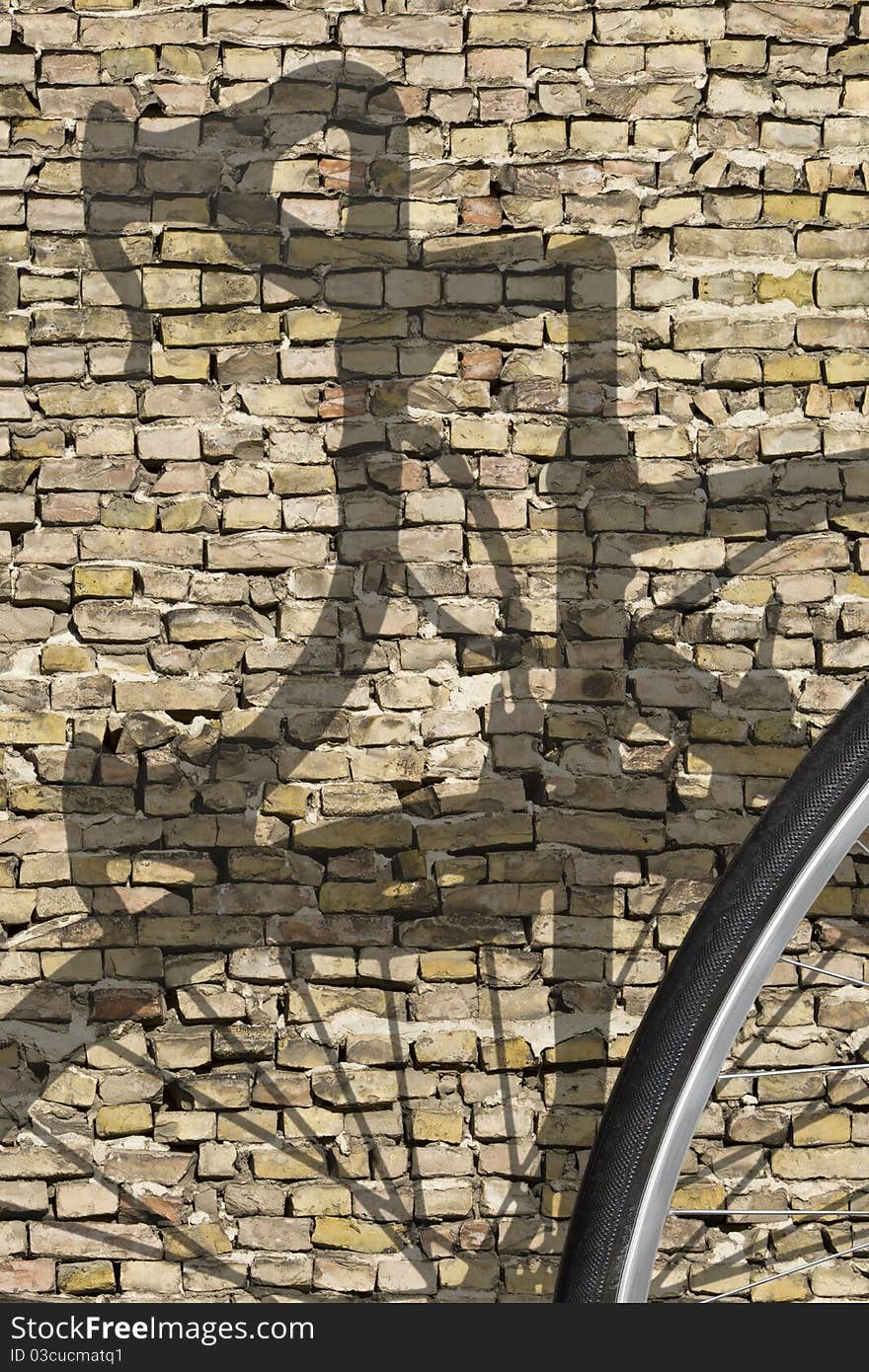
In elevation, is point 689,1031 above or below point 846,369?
below

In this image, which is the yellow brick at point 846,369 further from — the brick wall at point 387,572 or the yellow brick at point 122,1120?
the yellow brick at point 122,1120

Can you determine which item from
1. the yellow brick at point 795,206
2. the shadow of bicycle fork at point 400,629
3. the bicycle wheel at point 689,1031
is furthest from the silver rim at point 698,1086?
the yellow brick at point 795,206

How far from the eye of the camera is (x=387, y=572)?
1970 mm

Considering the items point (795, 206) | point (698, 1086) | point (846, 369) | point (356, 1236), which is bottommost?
point (356, 1236)

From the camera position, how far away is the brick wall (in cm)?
191

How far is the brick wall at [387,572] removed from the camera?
6.27 ft

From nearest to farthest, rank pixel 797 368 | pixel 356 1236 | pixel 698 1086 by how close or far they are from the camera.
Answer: pixel 698 1086 < pixel 356 1236 < pixel 797 368

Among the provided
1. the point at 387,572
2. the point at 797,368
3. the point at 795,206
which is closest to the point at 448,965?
the point at 387,572

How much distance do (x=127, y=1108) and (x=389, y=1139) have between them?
476 millimetres

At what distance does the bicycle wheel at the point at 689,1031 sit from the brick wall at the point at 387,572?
925mm

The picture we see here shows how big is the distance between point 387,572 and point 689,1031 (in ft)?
3.82

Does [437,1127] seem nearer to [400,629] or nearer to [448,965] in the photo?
[448,965]

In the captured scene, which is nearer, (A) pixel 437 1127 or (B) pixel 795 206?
(A) pixel 437 1127

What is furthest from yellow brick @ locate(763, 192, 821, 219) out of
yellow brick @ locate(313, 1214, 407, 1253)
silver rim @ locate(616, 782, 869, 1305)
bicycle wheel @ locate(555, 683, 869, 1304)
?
yellow brick @ locate(313, 1214, 407, 1253)
